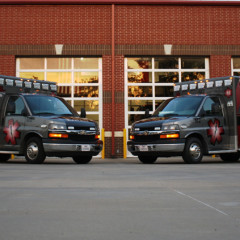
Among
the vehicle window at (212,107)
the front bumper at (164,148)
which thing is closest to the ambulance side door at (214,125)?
the vehicle window at (212,107)

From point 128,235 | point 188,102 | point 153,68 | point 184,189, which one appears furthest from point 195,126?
point 128,235

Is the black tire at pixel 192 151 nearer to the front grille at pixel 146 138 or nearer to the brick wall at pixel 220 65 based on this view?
the front grille at pixel 146 138

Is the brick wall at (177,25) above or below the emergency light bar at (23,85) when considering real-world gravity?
above

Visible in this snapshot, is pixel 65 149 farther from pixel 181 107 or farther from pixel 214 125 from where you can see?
pixel 214 125

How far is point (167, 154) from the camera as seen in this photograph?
46.6ft

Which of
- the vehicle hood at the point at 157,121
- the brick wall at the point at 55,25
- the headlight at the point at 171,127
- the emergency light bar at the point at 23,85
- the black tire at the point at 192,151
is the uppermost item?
the brick wall at the point at 55,25

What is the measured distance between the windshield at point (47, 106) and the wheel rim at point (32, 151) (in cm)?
98

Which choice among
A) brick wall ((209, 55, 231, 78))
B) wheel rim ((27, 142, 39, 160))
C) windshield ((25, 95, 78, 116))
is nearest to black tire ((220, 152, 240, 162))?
windshield ((25, 95, 78, 116))

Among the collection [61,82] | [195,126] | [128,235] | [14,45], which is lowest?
[128,235]

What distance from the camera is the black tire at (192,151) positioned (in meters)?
14.3

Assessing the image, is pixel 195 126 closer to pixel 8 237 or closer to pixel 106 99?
pixel 106 99

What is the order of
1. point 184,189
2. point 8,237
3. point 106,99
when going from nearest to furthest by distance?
1. point 8,237
2. point 184,189
3. point 106,99

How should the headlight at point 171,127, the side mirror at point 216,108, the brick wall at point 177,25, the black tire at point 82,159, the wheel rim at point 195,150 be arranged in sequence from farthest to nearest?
the brick wall at point 177,25 → the black tire at point 82,159 → the side mirror at point 216,108 → the wheel rim at point 195,150 → the headlight at point 171,127

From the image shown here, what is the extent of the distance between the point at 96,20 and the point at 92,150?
Answer: 9.33 m
